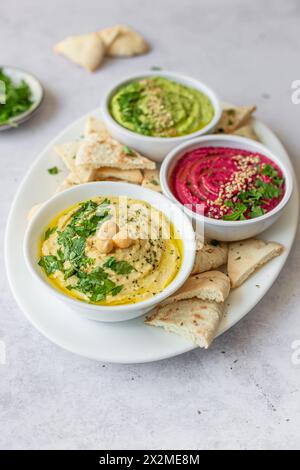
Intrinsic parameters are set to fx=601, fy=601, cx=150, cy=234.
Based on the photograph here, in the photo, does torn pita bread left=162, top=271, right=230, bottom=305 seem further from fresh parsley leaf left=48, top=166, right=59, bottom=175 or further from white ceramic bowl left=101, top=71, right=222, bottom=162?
fresh parsley leaf left=48, top=166, right=59, bottom=175

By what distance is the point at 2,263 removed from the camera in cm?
372

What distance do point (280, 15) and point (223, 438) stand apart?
462cm

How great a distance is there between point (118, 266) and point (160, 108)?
1.51 metres

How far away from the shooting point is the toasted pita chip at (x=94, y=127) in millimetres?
4195

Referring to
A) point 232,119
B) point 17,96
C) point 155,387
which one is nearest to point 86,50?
point 17,96

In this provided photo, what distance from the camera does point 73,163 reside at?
3.92 metres

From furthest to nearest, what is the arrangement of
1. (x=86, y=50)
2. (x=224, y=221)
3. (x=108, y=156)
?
1. (x=86, y=50)
2. (x=108, y=156)
3. (x=224, y=221)

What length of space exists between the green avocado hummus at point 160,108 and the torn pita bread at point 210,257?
3.12 feet

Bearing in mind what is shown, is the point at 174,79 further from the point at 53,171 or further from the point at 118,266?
the point at 118,266

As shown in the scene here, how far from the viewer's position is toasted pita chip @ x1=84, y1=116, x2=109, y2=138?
4.20 metres

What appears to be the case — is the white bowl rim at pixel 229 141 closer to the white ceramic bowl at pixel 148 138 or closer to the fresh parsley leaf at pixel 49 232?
the white ceramic bowl at pixel 148 138

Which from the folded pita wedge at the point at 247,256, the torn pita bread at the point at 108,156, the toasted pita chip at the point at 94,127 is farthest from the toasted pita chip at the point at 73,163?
the folded pita wedge at the point at 247,256
